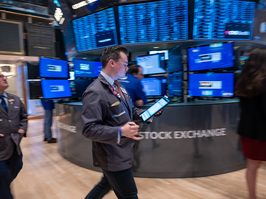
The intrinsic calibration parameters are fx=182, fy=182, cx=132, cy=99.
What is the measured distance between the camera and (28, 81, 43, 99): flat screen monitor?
358cm

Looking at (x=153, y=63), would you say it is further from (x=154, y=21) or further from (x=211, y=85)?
(x=211, y=85)

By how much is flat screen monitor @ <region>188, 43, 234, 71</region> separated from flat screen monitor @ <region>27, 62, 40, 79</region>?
9.41ft

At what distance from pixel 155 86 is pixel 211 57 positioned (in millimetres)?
1200

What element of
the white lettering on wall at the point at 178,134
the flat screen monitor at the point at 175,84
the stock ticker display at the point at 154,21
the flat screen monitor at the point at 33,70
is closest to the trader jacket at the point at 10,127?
the white lettering on wall at the point at 178,134

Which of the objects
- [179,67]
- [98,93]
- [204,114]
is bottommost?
→ [204,114]

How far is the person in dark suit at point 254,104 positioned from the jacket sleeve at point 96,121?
1.33 m

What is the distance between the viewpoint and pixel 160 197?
2.18m

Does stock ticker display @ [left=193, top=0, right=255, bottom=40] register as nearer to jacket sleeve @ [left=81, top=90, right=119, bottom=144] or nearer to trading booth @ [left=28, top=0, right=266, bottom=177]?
trading booth @ [left=28, top=0, right=266, bottom=177]

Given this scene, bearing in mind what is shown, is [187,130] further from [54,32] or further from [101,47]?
[54,32]

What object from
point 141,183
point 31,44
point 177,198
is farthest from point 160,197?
point 31,44

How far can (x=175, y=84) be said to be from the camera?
358cm

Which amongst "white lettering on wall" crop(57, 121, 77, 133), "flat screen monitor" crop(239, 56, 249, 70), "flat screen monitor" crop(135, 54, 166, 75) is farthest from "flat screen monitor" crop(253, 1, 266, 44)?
"white lettering on wall" crop(57, 121, 77, 133)

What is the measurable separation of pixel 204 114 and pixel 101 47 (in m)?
2.30

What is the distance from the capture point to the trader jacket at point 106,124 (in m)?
1.05
